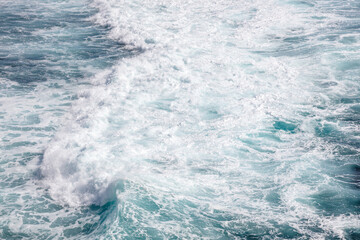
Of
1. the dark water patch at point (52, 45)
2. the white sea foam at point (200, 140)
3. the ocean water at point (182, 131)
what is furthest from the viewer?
the dark water patch at point (52, 45)

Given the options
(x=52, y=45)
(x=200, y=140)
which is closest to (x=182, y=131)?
(x=200, y=140)

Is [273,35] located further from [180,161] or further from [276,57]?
[180,161]

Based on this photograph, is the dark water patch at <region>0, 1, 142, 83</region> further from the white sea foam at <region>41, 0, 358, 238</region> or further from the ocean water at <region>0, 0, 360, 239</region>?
the white sea foam at <region>41, 0, 358, 238</region>

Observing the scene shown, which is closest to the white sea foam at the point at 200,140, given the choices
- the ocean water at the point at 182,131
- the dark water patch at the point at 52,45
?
the ocean water at the point at 182,131

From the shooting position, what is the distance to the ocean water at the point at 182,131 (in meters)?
5.21

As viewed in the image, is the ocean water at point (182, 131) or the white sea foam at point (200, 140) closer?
the ocean water at point (182, 131)

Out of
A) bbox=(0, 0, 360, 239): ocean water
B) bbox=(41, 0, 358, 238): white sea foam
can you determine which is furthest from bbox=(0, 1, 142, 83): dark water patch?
bbox=(41, 0, 358, 238): white sea foam

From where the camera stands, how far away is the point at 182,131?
745 centimetres

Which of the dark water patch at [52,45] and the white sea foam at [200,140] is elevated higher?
the dark water patch at [52,45]

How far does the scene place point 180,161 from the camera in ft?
21.3

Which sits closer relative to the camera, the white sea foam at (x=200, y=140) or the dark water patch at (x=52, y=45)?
the white sea foam at (x=200, y=140)

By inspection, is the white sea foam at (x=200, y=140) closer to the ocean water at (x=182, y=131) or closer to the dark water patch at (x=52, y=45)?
the ocean water at (x=182, y=131)

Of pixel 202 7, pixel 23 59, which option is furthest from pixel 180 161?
pixel 202 7

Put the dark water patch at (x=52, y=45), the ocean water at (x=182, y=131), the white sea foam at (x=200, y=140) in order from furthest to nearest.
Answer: the dark water patch at (x=52, y=45) → the white sea foam at (x=200, y=140) → the ocean water at (x=182, y=131)
